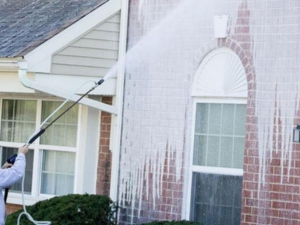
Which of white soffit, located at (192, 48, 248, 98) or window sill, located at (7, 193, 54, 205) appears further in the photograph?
window sill, located at (7, 193, 54, 205)

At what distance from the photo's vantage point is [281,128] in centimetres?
1134

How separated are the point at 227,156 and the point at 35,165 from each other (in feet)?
11.7

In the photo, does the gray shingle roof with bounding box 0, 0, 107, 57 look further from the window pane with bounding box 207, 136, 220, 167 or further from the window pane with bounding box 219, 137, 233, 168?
the window pane with bounding box 219, 137, 233, 168

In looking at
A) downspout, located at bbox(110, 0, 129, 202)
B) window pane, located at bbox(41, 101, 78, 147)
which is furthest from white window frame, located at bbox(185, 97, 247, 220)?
window pane, located at bbox(41, 101, 78, 147)

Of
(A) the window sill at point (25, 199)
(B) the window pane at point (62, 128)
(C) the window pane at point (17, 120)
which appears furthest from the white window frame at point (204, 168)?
(C) the window pane at point (17, 120)

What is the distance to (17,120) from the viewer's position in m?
14.9

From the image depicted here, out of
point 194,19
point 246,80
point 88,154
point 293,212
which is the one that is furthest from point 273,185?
point 88,154

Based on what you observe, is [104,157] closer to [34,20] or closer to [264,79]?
[34,20]

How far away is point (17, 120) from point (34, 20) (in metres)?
1.78

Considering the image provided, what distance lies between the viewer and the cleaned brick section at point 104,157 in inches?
533

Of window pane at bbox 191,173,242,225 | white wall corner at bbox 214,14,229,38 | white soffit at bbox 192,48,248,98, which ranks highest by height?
white wall corner at bbox 214,14,229,38

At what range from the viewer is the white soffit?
1188 centimetres

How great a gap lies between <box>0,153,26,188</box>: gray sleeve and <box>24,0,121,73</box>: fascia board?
3328 mm

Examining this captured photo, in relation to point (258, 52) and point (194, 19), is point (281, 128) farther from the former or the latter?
point (194, 19)
